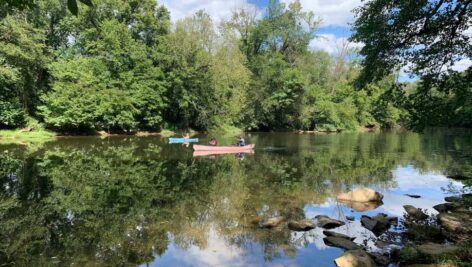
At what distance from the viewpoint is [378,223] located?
11289mm

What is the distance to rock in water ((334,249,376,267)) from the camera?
7809 millimetres

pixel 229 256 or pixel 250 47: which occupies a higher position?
pixel 250 47

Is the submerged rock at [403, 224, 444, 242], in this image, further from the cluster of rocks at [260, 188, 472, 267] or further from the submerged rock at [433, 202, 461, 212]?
the submerged rock at [433, 202, 461, 212]

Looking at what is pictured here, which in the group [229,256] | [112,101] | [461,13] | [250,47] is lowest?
[229,256]

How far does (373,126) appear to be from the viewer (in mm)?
78062

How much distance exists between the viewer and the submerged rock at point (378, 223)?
11070 millimetres

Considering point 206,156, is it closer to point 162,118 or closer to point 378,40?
point 378,40

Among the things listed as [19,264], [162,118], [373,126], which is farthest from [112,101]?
[373,126]

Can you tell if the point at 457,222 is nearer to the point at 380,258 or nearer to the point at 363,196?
the point at 380,258

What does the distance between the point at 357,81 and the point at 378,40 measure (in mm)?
1960

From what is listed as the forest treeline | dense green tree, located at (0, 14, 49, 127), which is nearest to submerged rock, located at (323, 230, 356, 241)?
the forest treeline

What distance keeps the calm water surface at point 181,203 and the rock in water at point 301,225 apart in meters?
0.22

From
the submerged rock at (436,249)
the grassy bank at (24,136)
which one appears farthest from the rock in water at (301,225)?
the grassy bank at (24,136)

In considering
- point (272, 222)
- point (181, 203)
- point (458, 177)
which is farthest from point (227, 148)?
point (272, 222)
